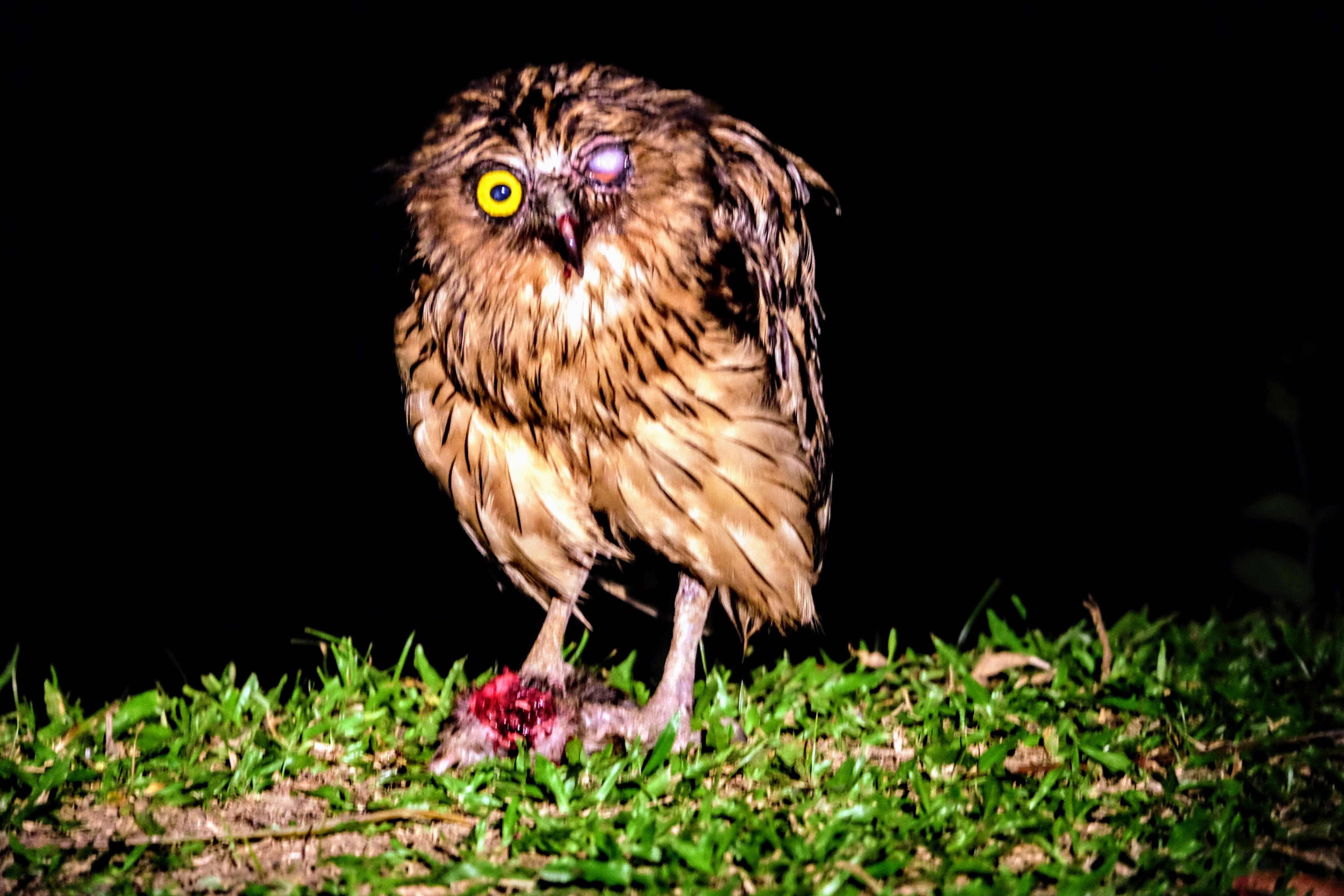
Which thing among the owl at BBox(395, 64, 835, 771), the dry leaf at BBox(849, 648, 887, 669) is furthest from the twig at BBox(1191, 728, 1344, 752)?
the owl at BBox(395, 64, 835, 771)

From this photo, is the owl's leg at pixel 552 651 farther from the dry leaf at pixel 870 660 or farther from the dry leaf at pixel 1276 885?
the dry leaf at pixel 1276 885

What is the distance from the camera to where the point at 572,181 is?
2.31 m

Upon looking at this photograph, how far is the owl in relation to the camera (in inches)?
92.9

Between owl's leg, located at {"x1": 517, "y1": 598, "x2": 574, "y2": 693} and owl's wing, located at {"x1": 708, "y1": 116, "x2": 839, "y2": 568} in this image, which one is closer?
owl's wing, located at {"x1": 708, "y1": 116, "x2": 839, "y2": 568}

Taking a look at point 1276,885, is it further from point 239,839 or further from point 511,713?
point 239,839

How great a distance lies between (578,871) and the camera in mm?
1921

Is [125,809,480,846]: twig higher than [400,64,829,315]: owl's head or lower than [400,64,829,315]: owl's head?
lower

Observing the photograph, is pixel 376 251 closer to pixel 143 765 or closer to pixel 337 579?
pixel 337 579

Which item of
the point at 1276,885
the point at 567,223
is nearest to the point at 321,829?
the point at 567,223

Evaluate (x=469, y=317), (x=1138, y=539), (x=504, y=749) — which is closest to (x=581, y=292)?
(x=469, y=317)

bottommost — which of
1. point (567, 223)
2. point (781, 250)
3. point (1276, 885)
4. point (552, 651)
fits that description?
point (1276, 885)

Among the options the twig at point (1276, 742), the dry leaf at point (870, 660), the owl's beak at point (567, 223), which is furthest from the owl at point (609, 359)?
the twig at point (1276, 742)

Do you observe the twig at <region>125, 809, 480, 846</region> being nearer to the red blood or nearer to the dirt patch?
the dirt patch

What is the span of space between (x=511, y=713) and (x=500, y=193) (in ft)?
4.00
